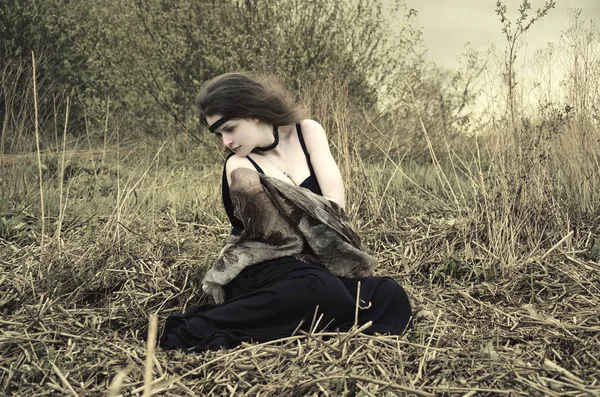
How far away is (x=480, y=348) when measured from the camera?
2.30m

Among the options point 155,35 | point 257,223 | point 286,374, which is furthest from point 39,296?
point 155,35

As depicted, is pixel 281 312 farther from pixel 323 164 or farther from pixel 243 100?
pixel 243 100

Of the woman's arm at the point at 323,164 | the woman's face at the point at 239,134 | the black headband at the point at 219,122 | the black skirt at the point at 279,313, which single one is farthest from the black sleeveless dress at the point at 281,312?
the black headband at the point at 219,122

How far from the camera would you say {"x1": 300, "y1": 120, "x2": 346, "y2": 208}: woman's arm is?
2.68 meters

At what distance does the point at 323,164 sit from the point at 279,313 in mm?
707

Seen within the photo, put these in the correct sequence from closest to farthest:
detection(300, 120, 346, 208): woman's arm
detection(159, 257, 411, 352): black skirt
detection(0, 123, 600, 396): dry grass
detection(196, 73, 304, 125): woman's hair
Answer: detection(0, 123, 600, 396): dry grass, detection(159, 257, 411, 352): black skirt, detection(196, 73, 304, 125): woman's hair, detection(300, 120, 346, 208): woman's arm

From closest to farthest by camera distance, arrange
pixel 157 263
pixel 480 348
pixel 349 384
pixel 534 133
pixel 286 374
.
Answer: pixel 349 384 < pixel 286 374 < pixel 480 348 < pixel 157 263 < pixel 534 133

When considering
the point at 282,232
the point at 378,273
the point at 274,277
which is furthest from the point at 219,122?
the point at 378,273

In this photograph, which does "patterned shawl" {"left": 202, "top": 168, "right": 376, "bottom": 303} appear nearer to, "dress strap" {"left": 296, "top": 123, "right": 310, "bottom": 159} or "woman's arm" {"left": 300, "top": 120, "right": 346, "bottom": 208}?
"woman's arm" {"left": 300, "top": 120, "right": 346, "bottom": 208}

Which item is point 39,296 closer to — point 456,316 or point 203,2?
point 456,316

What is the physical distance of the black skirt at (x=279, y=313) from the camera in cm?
235

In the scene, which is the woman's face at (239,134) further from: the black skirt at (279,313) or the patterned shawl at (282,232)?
the black skirt at (279,313)

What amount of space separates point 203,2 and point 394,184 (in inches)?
149

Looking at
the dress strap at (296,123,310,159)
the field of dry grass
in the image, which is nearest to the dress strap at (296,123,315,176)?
the dress strap at (296,123,310,159)
